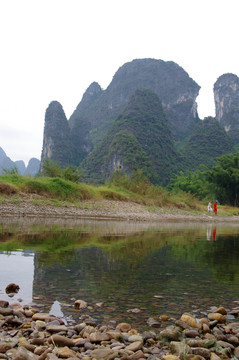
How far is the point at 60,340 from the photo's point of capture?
2.01 metres

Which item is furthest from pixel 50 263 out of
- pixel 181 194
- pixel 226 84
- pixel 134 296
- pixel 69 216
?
pixel 226 84

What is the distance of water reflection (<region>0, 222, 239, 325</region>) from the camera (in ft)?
9.12

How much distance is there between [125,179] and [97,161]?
70362 millimetres

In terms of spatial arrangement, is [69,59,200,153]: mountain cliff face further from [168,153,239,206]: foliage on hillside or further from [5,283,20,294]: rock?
[5,283,20,294]: rock

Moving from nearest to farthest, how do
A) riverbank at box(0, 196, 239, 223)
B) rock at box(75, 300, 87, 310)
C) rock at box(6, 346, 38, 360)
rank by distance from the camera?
1. rock at box(6, 346, 38, 360)
2. rock at box(75, 300, 87, 310)
3. riverbank at box(0, 196, 239, 223)

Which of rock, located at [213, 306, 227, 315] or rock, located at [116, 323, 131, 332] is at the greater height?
rock, located at [213, 306, 227, 315]

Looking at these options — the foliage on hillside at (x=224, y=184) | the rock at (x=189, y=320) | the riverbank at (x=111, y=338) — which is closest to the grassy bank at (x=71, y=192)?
the riverbank at (x=111, y=338)

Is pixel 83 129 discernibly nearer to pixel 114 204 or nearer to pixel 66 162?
pixel 66 162

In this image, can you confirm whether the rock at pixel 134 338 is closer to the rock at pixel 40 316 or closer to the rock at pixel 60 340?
the rock at pixel 60 340

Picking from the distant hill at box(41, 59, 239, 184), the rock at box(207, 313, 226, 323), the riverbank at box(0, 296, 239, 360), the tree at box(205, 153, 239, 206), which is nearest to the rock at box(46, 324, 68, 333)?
the riverbank at box(0, 296, 239, 360)

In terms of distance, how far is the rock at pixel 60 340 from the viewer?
6.57 feet

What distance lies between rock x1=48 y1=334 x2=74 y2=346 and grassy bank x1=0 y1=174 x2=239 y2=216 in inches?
431

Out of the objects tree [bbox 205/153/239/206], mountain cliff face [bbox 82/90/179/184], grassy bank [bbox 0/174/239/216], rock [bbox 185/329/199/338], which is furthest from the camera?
mountain cliff face [bbox 82/90/179/184]

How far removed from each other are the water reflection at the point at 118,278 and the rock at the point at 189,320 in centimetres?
17
